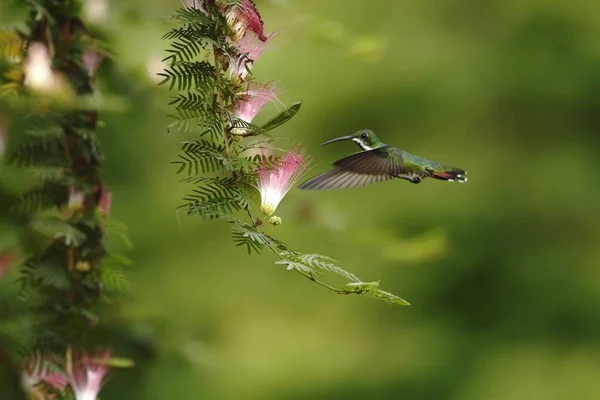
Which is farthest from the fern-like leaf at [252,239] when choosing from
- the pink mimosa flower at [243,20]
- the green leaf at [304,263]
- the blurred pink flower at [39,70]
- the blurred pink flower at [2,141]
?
the blurred pink flower at [2,141]

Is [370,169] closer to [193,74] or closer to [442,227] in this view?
[193,74]

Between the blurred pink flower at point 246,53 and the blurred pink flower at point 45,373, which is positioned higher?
the blurred pink flower at point 246,53

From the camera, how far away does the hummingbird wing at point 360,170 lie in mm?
665

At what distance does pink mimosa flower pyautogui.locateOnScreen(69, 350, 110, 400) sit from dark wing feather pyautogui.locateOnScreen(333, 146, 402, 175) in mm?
259

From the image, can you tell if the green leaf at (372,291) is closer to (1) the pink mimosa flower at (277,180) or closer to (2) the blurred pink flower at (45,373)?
(1) the pink mimosa flower at (277,180)

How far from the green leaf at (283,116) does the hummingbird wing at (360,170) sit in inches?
2.5

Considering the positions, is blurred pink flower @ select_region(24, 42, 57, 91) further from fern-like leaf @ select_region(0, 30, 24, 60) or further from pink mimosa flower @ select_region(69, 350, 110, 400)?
pink mimosa flower @ select_region(69, 350, 110, 400)

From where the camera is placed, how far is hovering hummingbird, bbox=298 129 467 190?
673mm

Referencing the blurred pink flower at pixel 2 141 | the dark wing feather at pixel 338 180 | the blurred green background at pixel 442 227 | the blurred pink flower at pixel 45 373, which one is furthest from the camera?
the blurred green background at pixel 442 227

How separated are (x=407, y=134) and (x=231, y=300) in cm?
75

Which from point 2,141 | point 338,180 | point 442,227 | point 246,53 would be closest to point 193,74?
point 246,53

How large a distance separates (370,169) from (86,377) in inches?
10.9

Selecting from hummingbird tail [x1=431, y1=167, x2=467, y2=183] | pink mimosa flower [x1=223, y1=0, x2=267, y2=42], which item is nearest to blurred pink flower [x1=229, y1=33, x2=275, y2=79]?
pink mimosa flower [x1=223, y1=0, x2=267, y2=42]

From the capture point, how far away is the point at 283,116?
562 mm
